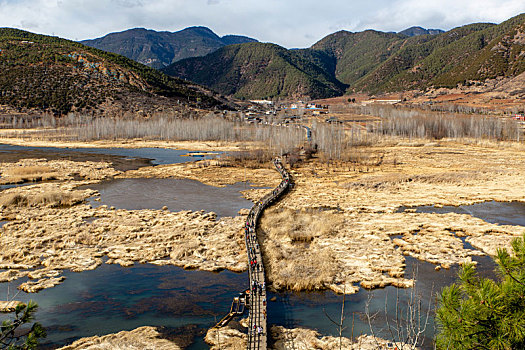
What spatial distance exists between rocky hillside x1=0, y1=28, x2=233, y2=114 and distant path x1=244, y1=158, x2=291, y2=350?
100504 millimetres

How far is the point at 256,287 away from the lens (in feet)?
64.3

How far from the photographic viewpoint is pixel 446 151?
243 ft

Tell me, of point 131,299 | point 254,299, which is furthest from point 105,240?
point 254,299

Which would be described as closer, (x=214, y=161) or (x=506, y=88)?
(x=214, y=161)

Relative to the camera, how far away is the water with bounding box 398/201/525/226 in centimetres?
3288

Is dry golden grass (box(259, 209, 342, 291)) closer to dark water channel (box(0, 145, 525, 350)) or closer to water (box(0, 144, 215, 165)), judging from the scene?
dark water channel (box(0, 145, 525, 350))

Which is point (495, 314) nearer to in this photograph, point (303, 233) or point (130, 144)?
point (303, 233)

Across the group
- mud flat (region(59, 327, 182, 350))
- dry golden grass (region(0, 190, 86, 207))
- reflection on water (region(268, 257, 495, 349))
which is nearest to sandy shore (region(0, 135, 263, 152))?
dry golden grass (region(0, 190, 86, 207))

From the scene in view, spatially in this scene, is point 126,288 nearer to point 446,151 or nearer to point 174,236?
point 174,236

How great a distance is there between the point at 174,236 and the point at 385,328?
16768 millimetres

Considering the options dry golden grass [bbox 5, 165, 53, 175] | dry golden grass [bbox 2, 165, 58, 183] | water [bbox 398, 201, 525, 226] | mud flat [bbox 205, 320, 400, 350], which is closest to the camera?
mud flat [bbox 205, 320, 400, 350]

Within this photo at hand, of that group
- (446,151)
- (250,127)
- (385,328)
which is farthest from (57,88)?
(385,328)

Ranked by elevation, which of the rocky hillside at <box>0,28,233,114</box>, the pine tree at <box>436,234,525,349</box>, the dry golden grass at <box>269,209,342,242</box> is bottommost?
the dry golden grass at <box>269,209,342,242</box>

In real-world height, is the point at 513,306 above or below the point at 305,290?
above
